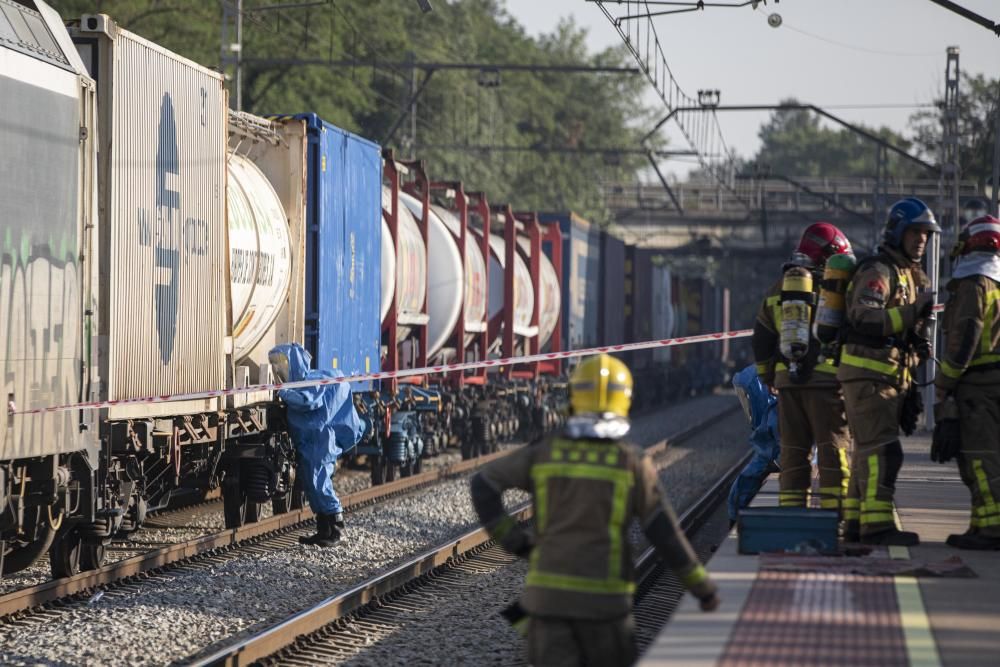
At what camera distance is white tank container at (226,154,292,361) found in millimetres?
13805

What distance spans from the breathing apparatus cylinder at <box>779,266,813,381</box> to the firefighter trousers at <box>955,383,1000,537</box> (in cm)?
95

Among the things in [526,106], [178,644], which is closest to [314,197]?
[178,644]

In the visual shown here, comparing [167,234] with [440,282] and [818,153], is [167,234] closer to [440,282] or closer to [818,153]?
[440,282]

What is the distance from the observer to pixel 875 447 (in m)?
8.65

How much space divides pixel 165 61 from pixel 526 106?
68.7 meters

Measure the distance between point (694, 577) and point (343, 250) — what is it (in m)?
11.5

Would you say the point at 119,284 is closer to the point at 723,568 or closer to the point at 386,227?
the point at 723,568

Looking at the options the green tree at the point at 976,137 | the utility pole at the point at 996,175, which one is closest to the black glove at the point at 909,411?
the utility pole at the point at 996,175

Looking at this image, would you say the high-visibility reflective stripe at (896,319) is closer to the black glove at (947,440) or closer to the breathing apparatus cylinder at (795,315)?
the black glove at (947,440)

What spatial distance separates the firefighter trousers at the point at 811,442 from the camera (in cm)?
962

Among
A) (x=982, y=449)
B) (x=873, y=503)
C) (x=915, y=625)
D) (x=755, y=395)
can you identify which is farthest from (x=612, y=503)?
(x=755, y=395)

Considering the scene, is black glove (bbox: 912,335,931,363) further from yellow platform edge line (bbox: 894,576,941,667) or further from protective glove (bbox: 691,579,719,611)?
protective glove (bbox: 691,579,719,611)

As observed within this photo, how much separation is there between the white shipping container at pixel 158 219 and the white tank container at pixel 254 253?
1.68 feet

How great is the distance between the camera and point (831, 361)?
9.51 m
